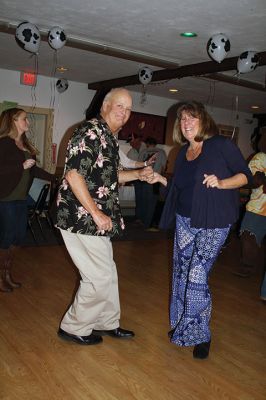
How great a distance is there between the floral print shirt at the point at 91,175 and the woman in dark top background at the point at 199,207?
407 mm

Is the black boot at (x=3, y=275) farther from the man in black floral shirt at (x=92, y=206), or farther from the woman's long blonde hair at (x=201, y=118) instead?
the woman's long blonde hair at (x=201, y=118)

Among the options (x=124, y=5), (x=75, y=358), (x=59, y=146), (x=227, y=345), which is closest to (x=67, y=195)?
(x=75, y=358)

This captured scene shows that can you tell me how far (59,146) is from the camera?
818 centimetres

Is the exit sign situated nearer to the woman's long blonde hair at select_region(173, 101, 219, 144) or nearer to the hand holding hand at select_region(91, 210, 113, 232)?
the woman's long blonde hair at select_region(173, 101, 219, 144)

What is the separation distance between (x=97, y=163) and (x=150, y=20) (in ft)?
8.73

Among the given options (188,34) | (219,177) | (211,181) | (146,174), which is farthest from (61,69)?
(211,181)

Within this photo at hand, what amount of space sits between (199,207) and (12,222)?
1622 mm

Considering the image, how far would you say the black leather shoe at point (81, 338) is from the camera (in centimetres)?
236

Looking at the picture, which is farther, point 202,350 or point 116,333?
point 116,333

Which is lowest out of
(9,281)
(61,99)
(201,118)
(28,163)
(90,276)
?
(9,281)

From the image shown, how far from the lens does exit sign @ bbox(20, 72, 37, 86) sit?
7566 mm

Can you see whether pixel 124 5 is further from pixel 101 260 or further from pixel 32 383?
pixel 32 383

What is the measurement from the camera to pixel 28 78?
7613 mm

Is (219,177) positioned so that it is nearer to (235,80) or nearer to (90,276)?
(90,276)
